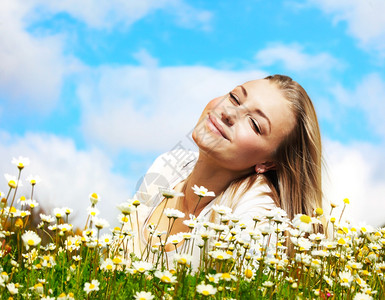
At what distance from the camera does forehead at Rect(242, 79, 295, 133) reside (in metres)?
4.45

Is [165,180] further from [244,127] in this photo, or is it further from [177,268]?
[177,268]

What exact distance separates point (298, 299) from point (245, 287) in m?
0.52

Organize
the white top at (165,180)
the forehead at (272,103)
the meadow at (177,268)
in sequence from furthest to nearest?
the white top at (165,180) → the forehead at (272,103) → the meadow at (177,268)

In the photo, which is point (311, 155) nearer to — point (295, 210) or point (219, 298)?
point (295, 210)

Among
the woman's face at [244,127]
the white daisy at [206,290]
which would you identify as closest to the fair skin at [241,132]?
the woman's face at [244,127]

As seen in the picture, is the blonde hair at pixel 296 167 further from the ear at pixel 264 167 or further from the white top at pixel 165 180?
the white top at pixel 165 180

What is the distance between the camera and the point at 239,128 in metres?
4.31

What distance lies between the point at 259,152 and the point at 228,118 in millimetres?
448

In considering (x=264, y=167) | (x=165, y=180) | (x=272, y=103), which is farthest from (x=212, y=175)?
(x=165, y=180)

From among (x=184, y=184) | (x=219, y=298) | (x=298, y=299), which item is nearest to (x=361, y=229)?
(x=298, y=299)

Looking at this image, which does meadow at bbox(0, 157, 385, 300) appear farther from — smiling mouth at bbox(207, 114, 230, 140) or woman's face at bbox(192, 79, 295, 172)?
smiling mouth at bbox(207, 114, 230, 140)

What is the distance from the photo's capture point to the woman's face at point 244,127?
434 centimetres

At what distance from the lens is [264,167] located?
475 cm

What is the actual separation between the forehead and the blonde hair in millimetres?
82
